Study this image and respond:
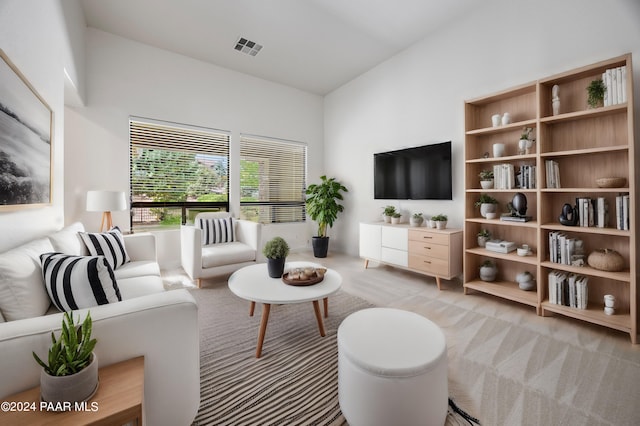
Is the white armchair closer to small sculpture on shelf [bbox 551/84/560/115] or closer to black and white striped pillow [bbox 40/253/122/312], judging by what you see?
A: black and white striped pillow [bbox 40/253/122/312]

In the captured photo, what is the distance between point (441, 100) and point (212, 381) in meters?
3.76

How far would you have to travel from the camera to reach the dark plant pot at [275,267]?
2090 millimetres

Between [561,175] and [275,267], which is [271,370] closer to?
[275,267]

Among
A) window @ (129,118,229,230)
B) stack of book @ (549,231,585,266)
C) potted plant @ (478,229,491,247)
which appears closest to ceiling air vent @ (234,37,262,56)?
window @ (129,118,229,230)

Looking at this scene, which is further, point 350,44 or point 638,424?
point 350,44

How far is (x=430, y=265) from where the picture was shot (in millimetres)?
3092

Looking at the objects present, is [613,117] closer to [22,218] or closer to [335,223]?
[335,223]

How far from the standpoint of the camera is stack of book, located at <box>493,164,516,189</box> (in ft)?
8.64

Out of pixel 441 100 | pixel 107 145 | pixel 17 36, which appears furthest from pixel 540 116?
pixel 107 145

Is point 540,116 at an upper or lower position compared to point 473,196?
upper

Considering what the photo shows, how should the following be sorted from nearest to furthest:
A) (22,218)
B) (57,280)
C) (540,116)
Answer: (57,280) < (22,218) < (540,116)

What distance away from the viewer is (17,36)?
4.78ft

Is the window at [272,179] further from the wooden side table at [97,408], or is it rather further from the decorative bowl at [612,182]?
the decorative bowl at [612,182]

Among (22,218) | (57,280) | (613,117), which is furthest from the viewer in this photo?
(613,117)
